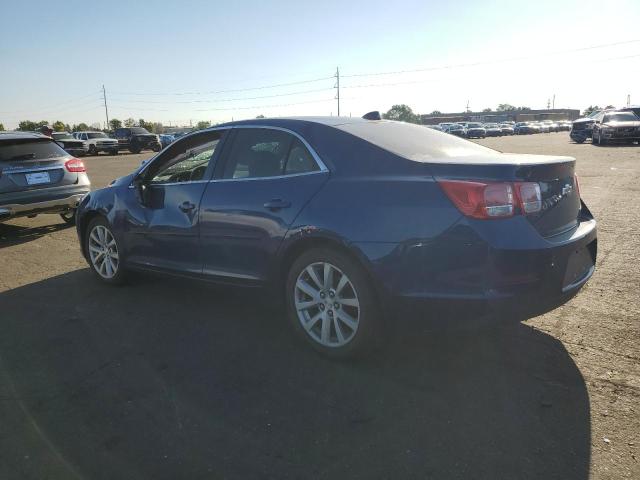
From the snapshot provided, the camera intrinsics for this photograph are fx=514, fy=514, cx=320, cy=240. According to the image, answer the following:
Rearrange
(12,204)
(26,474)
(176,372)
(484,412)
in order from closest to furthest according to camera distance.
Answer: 1. (26,474)
2. (484,412)
3. (176,372)
4. (12,204)

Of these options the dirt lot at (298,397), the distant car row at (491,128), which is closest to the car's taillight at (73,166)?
the dirt lot at (298,397)

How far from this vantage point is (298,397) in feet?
9.89

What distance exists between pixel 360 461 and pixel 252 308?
7.58 ft

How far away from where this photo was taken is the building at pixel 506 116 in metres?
126

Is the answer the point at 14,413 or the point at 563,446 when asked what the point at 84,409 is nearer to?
the point at 14,413

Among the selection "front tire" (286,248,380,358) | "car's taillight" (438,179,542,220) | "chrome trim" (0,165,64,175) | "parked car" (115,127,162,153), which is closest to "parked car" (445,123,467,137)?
"parked car" (115,127,162,153)

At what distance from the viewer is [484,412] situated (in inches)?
110

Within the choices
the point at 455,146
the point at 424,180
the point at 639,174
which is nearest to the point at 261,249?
the point at 424,180

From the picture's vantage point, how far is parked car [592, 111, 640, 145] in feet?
78.4

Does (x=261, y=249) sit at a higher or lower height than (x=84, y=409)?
higher

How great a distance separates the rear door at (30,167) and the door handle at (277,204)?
5.46m

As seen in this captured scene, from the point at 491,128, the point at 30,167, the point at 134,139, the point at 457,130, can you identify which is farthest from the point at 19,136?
the point at 491,128

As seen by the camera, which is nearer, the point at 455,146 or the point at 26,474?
the point at 26,474

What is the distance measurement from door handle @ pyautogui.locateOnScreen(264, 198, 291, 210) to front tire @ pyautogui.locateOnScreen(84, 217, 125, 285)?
2158mm
